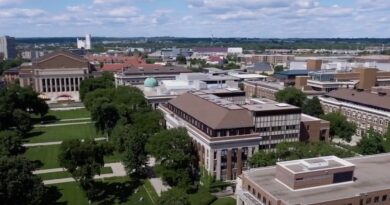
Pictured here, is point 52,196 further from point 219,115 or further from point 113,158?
point 219,115

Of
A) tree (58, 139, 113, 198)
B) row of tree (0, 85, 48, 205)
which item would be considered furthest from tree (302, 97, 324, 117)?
row of tree (0, 85, 48, 205)

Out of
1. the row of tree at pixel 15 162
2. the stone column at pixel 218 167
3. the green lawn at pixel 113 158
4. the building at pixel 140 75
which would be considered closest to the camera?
the row of tree at pixel 15 162

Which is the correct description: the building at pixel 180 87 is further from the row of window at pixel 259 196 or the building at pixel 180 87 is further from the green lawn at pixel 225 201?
the row of window at pixel 259 196

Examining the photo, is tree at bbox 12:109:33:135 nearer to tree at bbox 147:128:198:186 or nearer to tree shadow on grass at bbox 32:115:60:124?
tree shadow on grass at bbox 32:115:60:124

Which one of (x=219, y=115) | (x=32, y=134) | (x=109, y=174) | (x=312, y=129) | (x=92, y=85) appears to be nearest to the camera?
(x=219, y=115)

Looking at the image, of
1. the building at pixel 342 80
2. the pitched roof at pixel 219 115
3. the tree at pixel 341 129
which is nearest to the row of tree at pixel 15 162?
the pitched roof at pixel 219 115

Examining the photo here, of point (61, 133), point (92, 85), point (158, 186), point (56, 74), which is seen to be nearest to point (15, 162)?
point (158, 186)
